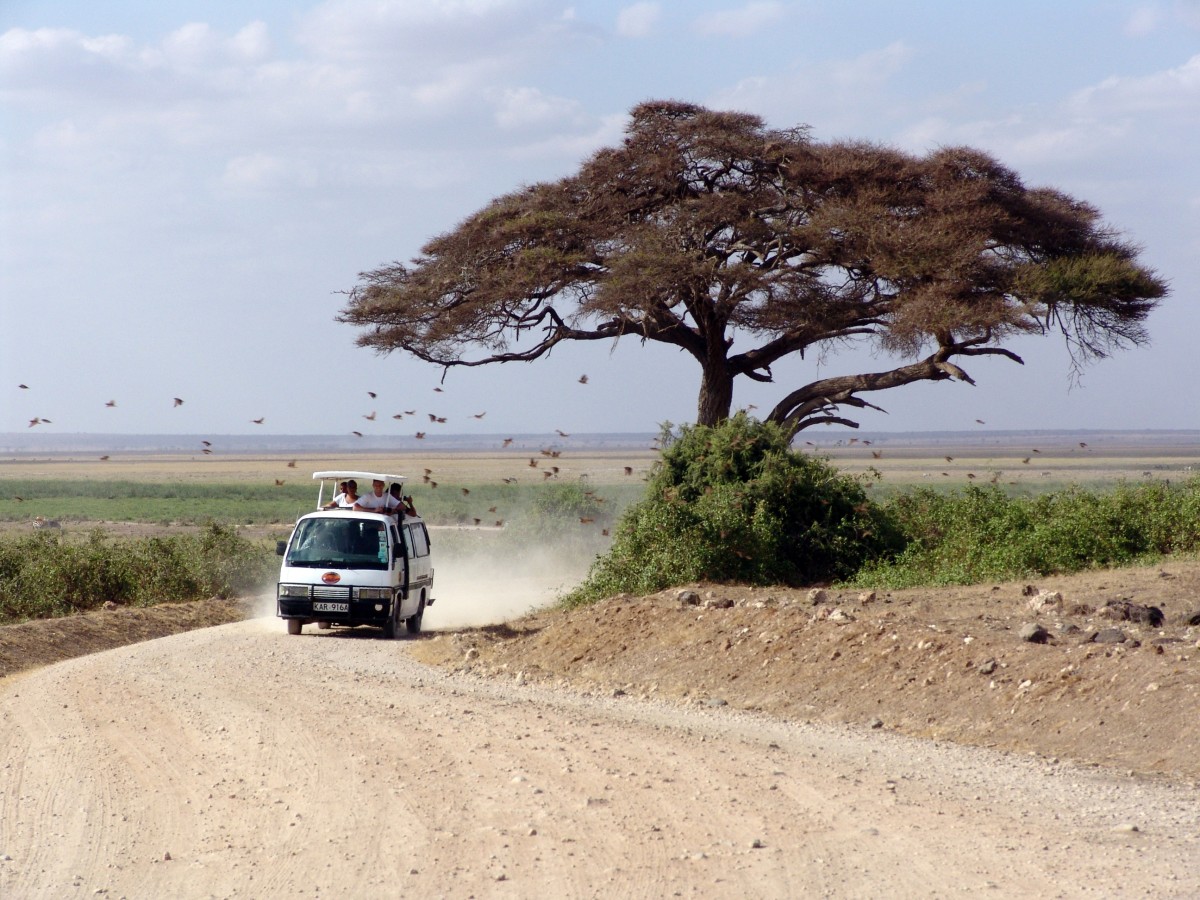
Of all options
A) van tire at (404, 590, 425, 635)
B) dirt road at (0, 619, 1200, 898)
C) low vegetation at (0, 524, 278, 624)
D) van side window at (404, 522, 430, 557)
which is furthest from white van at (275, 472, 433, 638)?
low vegetation at (0, 524, 278, 624)

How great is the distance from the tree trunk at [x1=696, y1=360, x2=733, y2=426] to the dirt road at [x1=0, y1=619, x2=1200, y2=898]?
45.5ft

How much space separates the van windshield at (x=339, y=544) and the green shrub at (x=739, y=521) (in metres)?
2.80

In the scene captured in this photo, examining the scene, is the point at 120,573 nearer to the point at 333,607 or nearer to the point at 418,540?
the point at 418,540

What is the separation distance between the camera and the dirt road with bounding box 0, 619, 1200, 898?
20.0ft

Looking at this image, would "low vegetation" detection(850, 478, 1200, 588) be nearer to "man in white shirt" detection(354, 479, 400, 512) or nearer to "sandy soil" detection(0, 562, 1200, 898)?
"sandy soil" detection(0, 562, 1200, 898)

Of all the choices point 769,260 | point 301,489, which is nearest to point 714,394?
point 769,260

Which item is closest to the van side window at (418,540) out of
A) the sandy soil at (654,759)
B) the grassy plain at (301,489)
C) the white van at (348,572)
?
the white van at (348,572)

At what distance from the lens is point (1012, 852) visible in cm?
641

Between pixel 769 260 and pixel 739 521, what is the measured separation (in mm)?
8542

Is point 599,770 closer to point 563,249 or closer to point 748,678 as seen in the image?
point 748,678

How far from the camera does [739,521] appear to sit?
55.3 feet

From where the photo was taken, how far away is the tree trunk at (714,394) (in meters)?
24.3

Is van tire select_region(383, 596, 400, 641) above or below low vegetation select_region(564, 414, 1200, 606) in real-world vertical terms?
below

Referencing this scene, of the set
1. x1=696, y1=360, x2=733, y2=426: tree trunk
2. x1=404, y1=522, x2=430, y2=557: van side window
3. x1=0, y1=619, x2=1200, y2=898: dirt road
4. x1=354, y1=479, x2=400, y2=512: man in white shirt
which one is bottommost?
x1=0, y1=619, x2=1200, y2=898: dirt road
